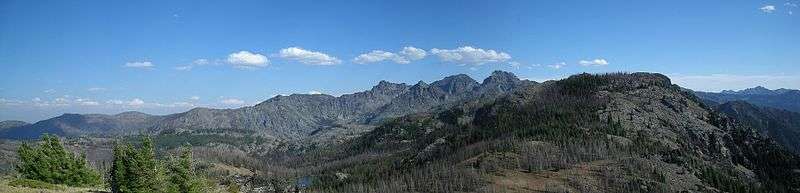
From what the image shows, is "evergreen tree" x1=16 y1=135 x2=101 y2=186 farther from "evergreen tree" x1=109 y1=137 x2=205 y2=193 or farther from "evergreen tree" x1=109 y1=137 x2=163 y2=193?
"evergreen tree" x1=109 y1=137 x2=163 y2=193

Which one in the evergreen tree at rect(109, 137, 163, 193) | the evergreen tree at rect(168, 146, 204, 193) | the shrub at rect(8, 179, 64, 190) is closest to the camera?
the evergreen tree at rect(109, 137, 163, 193)

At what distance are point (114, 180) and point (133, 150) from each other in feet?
24.0

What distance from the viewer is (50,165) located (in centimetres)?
11719

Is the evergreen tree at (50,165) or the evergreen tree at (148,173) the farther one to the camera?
the evergreen tree at (50,165)

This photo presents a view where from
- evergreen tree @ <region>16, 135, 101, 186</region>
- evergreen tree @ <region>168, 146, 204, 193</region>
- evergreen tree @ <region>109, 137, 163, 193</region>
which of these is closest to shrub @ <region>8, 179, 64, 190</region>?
evergreen tree @ <region>109, 137, 163, 193</region>

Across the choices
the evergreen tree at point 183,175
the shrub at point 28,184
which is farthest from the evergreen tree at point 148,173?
the shrub at point 28,184

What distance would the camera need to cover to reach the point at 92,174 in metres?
131

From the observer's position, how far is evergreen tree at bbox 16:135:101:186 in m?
116

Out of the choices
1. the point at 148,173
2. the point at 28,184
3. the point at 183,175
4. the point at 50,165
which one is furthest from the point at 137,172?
the point at 50,165

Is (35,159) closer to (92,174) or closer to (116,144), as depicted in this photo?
(92,174)

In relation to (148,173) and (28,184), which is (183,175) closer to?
(148,173)

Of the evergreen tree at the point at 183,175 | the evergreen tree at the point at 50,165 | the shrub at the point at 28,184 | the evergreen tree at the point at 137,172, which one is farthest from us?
the evergreen tree at the point at 50,165

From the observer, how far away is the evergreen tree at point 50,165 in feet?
380

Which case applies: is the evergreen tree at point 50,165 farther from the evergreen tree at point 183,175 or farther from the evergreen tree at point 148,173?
the evergreen tree at point 183,175
